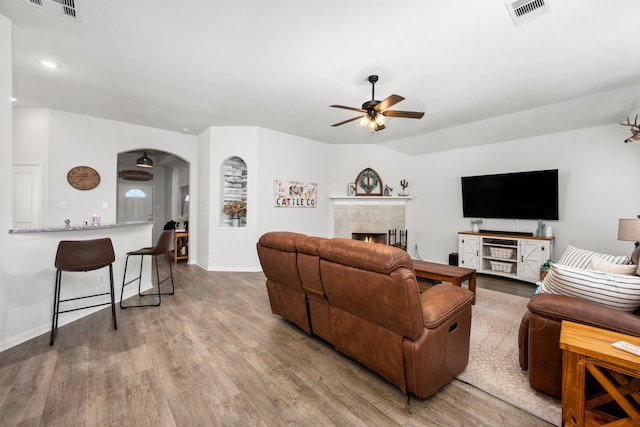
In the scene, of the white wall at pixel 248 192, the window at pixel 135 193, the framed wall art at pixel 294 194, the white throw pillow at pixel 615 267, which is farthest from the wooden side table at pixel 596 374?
the window at pixel 135 193

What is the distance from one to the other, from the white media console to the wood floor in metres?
3.54

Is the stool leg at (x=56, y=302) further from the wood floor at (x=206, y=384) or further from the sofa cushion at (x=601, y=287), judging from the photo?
the sofa cushion at (x=601, y=287)

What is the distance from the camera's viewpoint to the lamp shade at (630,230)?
2.91m

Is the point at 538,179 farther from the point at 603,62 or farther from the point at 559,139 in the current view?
the point at 603,62

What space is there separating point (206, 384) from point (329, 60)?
3.08m

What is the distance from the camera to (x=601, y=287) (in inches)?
→ 62.9

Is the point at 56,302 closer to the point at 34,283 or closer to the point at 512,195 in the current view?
the point at 34,283

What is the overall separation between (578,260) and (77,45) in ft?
17.9

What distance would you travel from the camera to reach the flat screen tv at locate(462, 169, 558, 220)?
445 centimetres

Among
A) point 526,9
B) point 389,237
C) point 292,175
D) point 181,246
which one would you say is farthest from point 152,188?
point 526,9

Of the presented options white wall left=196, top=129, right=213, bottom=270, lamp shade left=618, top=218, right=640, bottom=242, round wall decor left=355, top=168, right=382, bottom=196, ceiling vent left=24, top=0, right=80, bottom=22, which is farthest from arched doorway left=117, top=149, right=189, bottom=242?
lamp shade left=618, top=218, right=640, bottom=242

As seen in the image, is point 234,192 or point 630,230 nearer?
point 630,230

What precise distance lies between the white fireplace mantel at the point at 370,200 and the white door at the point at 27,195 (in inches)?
204

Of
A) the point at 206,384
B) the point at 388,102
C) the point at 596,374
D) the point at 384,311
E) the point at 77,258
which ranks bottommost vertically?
the point at 206,384
